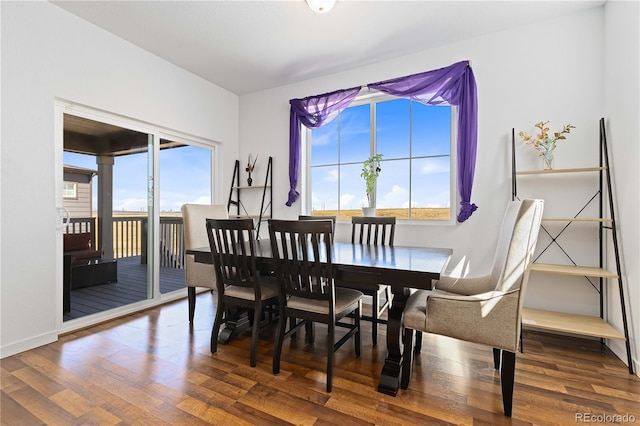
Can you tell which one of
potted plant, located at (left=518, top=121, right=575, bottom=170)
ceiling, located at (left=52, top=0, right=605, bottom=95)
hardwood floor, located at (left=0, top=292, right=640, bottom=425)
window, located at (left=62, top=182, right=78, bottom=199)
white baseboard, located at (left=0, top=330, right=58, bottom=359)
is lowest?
hardwood floor, located at (left=0, top=292, right=640, bottom=425)

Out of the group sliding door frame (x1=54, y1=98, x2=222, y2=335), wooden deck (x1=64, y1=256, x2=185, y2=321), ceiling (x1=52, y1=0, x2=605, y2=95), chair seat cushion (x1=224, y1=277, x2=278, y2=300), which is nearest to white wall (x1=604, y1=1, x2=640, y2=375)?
ceiling (x1=52, y1=0, x2=605, y2=95)

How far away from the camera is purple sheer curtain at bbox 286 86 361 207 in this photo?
3566 mm

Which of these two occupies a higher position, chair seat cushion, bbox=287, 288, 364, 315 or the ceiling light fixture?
the ceiling light fixture

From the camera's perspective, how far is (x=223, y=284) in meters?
2.31

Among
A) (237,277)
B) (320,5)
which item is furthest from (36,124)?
(320,5)

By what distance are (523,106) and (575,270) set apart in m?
1.53

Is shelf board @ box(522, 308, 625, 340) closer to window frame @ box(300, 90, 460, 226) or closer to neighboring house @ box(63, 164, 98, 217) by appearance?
window frame @ box(300, 90, 460, 226)

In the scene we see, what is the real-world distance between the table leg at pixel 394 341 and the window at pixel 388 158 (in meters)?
1.64

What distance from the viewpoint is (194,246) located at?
115 inches

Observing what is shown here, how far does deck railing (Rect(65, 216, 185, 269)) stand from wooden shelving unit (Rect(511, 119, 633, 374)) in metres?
3.76

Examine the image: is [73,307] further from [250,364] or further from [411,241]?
[411,241]

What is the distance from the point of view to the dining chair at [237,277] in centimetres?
206

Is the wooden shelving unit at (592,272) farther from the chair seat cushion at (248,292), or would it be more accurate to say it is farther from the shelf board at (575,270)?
the chair seat cushion at (248,292)

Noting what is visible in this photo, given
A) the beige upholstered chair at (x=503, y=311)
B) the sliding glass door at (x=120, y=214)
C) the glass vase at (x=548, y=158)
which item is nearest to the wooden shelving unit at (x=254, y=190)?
the sliding glass door at (x=120, y=214)
